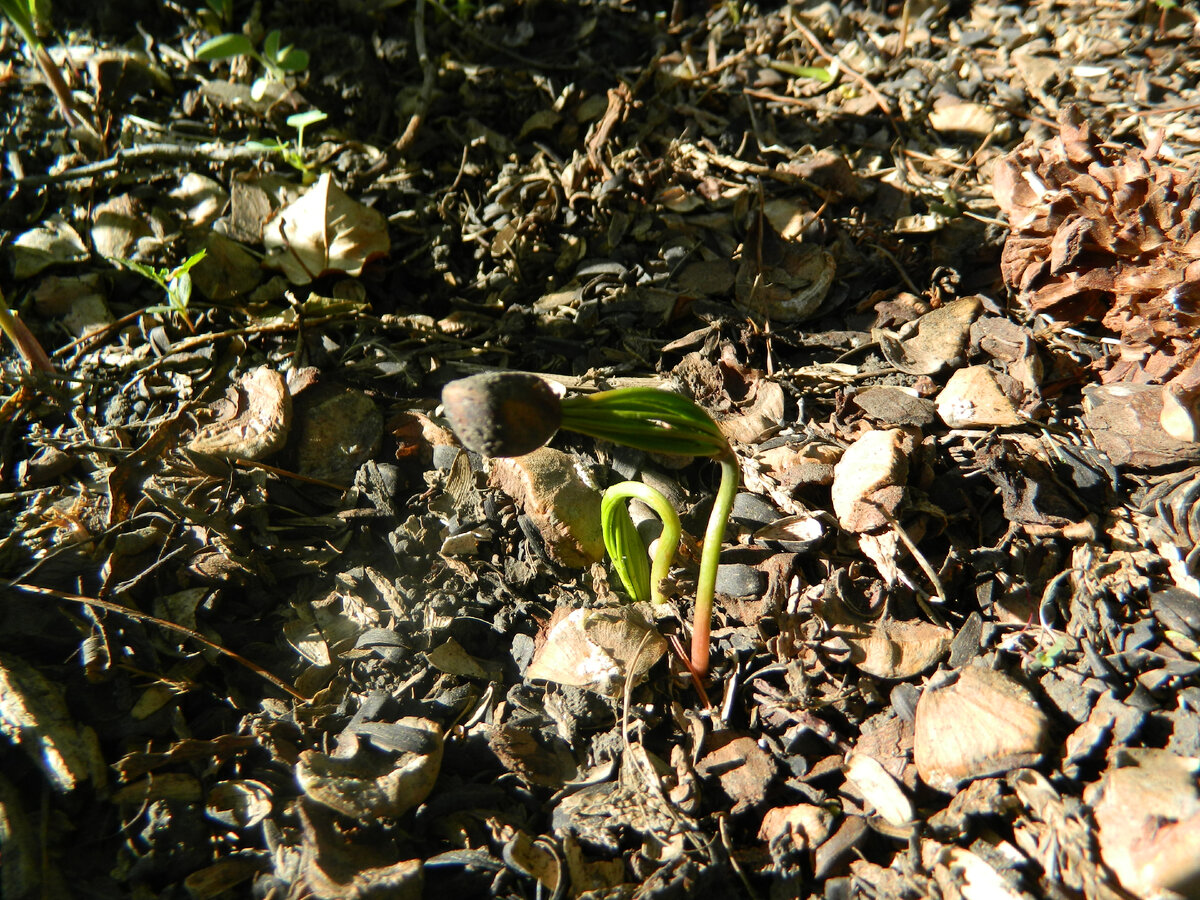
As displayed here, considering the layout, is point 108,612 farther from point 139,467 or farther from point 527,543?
point 527,543

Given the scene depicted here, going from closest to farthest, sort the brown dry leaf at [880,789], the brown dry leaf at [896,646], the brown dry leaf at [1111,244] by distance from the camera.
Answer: the brown dry leaf at [880,789], the brown dry leaf at [896,646], the brown dry leaf at [1111,244]

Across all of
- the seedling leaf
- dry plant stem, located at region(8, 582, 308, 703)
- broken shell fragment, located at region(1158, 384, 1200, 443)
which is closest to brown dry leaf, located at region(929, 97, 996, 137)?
broken shell fragment, located at region(1158, 384, 1200, 443)

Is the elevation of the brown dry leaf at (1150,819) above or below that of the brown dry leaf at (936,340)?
below

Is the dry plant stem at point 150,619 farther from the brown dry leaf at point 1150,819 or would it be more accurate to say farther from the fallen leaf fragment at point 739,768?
the brown dry leaf at point 1150,819

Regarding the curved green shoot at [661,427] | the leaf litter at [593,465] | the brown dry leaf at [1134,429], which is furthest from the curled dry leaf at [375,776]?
the brown dry leaf at [1134,429]

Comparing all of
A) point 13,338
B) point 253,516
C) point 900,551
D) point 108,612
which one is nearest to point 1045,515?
point 900,551

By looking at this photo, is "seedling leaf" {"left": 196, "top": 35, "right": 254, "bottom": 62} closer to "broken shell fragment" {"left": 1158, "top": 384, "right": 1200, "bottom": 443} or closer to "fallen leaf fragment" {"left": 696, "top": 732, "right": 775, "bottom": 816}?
"fallen leaf fragment" {"left": 696, "top": 732, "right": 775, "bottom": 816}
